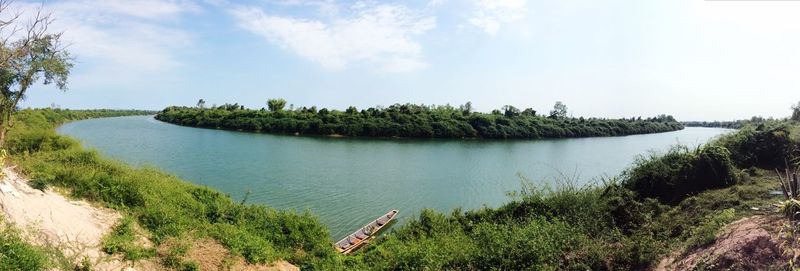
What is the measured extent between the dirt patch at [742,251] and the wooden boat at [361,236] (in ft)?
30.8

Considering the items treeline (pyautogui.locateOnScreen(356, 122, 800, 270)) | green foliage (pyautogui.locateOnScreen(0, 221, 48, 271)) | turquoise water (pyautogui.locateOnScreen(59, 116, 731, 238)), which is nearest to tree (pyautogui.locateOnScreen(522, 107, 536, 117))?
turquoise water (pyautogui.locateOnScreen(59, 116, 731, 238))

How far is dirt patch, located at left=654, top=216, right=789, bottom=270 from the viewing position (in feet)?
21.2

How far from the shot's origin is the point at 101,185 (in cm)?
1180

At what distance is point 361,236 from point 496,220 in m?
4.95

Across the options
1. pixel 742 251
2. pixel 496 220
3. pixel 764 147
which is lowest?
pixel 496 220

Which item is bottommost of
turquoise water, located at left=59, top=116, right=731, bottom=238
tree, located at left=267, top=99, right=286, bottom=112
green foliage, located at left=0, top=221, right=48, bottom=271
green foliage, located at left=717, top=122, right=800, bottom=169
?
turquoise water, located at left=59, top=116, right=731, bottom=238

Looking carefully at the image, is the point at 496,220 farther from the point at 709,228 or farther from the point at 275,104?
the point at 275,104

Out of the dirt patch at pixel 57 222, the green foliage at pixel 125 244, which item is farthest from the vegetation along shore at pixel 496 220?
the dirt patch at pixel 57 222

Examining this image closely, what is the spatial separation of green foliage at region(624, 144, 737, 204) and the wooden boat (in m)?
9.17

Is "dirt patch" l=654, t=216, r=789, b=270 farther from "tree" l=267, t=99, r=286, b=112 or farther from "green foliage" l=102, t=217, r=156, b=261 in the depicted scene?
"tree" l=267, t=99, r=286, b=112

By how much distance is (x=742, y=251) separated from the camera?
22.2 ft

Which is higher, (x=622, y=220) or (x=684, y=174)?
(x=684, y=174)

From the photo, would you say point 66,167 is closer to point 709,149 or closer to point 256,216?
point 256,216

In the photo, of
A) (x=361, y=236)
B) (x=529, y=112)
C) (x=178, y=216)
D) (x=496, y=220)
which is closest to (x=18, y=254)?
(x=178, y=216)
